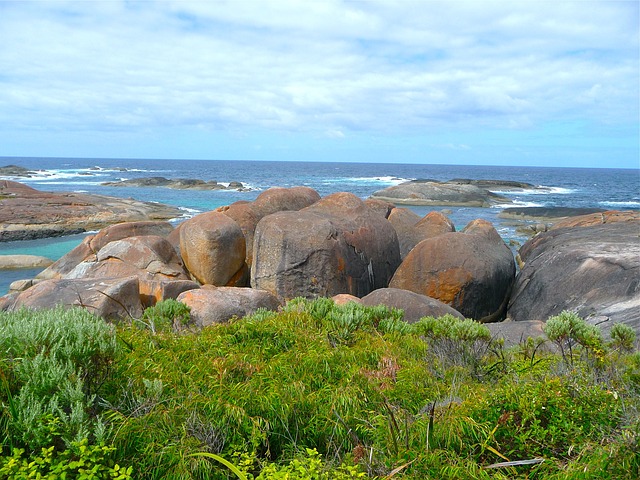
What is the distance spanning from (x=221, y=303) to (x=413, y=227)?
939cm

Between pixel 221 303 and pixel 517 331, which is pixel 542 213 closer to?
pixel 517 331

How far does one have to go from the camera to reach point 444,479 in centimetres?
464

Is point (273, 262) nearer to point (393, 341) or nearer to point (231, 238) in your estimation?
point (231, 238)

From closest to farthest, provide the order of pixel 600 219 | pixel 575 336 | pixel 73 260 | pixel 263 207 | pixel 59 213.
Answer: pixel 575 336 → pixel 263 207 → pixel 73 260 → pixel 600 219 → pixel 59 213

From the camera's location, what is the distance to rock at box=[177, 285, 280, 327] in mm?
10016

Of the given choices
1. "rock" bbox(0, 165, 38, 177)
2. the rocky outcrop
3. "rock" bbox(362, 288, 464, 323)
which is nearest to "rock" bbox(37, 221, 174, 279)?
"rock" bbox(362, 288, 464, 323)

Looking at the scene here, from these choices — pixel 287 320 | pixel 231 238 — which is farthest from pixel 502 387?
pixel 231 238

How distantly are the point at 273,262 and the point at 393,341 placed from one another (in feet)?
19.4

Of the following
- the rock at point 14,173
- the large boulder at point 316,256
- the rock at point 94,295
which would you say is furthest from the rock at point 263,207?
the rock at point 14,173

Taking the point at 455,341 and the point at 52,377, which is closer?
the point at 52,377

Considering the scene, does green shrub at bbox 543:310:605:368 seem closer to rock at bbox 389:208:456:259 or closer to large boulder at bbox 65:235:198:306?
large boulder at bbox 65:235:198:306

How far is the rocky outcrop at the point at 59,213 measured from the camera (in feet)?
103

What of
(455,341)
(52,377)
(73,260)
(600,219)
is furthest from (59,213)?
(52,377)

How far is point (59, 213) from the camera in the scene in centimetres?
3441
